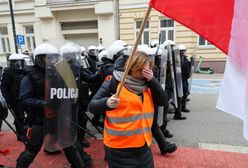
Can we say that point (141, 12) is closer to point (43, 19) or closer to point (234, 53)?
point (43, 19)

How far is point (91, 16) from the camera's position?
16859mm

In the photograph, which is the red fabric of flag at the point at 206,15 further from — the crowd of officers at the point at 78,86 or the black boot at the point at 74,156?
the black boot at the point at 74,156

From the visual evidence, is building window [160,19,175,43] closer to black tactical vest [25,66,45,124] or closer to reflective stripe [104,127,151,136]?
black tactical vest [25,66,45,124]

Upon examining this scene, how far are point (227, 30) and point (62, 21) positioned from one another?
17.2 meters

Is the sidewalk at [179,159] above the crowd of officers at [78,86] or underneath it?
underneath

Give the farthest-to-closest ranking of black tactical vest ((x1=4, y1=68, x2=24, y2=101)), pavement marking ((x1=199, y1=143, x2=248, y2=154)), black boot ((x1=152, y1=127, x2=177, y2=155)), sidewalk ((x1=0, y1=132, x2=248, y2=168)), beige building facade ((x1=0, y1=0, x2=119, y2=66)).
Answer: beige building facade ((x1=0, y1=0, x2=119, y2=66))
black tactical vest ((x1=4, y1=68, x2=24, y2=101))
pavement marking ((x1=199, y1=143, x2=248, y2=154))
black boot ((x1=152, y1=127, x2=177, y2=155))
sidewalk ((x1=0, y1=132, x2=248, y2=168))

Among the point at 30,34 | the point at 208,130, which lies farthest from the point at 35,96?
the point at 30,34

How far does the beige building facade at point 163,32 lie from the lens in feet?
48.5

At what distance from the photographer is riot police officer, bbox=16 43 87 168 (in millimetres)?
2674

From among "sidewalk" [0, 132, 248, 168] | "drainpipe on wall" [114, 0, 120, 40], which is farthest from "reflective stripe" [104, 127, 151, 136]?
"drainpipe on wall" [114, 0, 120, 40]

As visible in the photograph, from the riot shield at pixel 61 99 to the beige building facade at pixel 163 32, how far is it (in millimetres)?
12287

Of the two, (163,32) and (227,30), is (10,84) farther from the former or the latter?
(163,32)

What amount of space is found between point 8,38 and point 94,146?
17.3 metres

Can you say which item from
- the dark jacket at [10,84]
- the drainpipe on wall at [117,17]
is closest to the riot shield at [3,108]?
the dark jacket at [10,84]
